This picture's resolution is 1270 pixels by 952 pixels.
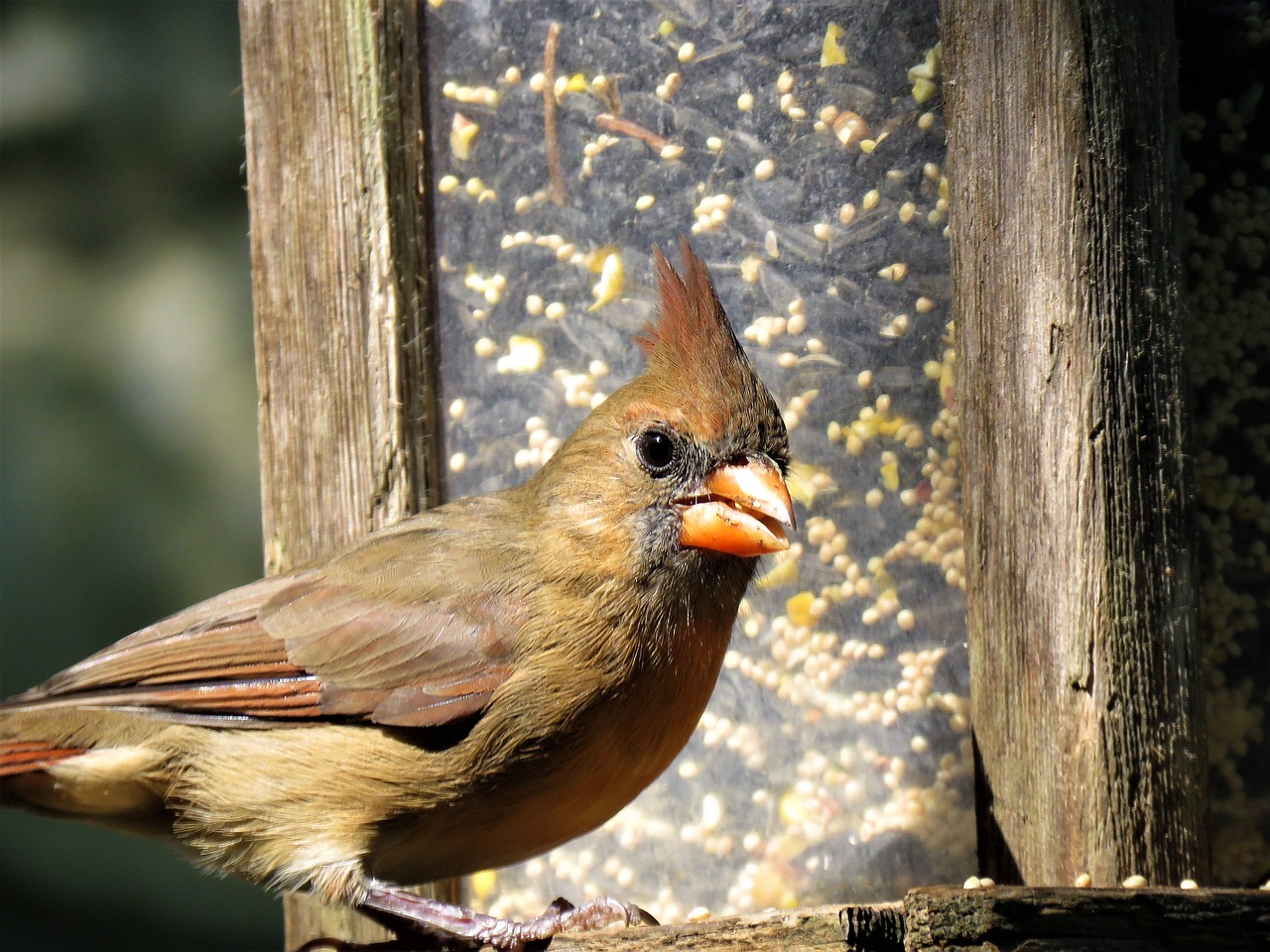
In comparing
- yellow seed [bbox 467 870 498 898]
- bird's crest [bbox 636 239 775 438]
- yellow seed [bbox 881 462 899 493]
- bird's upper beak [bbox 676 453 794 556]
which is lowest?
yellow seed [bbox 467 870 498 898]

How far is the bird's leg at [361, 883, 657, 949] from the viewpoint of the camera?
238cm

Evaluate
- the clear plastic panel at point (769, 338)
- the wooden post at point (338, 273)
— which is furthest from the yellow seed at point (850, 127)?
the wooden post at point (338, 273)

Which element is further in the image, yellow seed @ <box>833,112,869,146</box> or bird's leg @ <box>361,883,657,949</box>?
yellow seed @ <box>833,112,869,146</box>

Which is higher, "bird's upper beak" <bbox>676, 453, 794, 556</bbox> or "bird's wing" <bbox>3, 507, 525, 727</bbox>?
"bird's upper beak" <bbox>676, 453, 794, 556</bbox>

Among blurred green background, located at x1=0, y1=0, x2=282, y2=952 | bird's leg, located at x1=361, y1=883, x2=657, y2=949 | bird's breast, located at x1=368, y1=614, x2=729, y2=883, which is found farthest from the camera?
blurred green background, located at x1=0, y1=0, x2=282, y2=952

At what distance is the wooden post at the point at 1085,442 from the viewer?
2.58m

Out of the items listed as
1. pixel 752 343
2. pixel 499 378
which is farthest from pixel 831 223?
pixel 499 378

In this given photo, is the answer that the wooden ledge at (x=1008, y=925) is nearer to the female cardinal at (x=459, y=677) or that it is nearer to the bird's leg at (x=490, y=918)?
the bird's leg at (x=490, y=918)

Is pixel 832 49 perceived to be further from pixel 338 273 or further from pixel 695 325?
pixel 338 273

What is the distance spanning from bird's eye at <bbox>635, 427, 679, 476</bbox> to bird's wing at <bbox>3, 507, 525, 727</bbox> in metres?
0.31

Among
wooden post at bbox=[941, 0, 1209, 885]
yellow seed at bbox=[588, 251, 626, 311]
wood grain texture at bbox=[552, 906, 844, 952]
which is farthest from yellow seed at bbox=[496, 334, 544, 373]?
wood grain texture at bbox=[552, 906, 844, 952]

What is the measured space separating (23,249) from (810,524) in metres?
5.10

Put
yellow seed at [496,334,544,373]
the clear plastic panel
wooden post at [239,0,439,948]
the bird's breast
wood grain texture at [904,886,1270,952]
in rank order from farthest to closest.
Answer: yellow seed at [496,334,544,373]
wooden post at [239,0,439,948]
the clear plastic panel
the bird's breast
wood grain texture at [904,886,1270,952]

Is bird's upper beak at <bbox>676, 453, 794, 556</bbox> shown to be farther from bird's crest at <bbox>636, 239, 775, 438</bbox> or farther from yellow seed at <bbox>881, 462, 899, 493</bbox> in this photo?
yellow seed at <bbox>881, 462, 899, 493</bbox>
